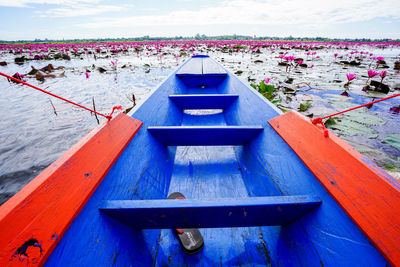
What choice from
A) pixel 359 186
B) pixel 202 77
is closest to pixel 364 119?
pixel 359 186

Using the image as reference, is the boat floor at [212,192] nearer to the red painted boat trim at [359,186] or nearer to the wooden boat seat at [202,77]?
the red painted boat trim at [359,186]

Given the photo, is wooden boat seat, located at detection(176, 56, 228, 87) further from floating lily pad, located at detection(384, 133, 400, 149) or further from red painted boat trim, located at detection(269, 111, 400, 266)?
red painted boat trim, located at detection(269, 111, 400, 266)

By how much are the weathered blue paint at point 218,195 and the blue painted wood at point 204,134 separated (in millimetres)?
73

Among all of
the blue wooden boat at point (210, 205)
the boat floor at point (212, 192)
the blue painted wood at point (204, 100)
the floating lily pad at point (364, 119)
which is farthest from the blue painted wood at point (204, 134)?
the floating lily pad at point (364, 119)

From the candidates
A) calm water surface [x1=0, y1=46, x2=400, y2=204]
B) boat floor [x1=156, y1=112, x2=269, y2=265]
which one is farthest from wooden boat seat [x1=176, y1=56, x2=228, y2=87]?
boat floor [x1=156, y1=112, x2=269, y2=265]

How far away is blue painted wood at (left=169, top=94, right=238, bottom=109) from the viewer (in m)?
2.16

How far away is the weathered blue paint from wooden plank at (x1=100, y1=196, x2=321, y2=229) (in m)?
0.06

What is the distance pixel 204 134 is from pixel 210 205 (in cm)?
75

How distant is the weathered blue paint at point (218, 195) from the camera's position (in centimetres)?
62

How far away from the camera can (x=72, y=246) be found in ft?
1.88

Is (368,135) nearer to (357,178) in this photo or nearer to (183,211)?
(357,178)

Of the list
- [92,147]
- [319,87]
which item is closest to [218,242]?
[92,147]

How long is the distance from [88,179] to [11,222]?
273mm

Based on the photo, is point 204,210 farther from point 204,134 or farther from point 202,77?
point 202,77
